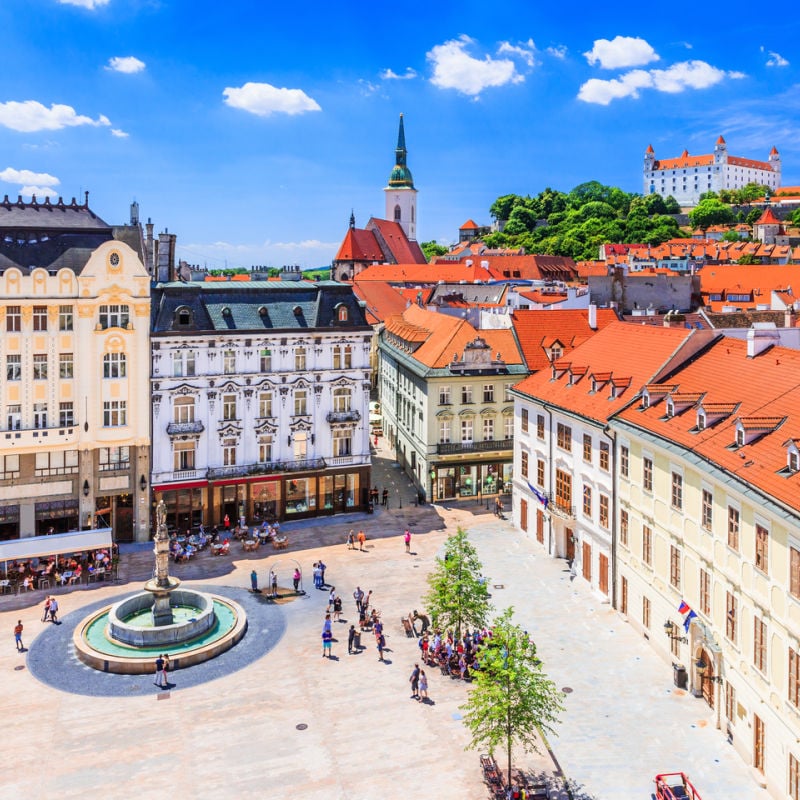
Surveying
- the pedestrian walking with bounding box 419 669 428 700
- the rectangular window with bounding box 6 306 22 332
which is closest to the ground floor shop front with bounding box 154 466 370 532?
the rectangular window with bounding box 6 306 22 332

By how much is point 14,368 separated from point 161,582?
19.4m

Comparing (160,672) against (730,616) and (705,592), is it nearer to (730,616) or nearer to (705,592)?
(705,592)

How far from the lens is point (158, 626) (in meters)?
36.3

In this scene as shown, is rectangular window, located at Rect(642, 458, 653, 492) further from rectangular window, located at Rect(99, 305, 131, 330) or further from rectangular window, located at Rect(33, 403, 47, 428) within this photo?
rectangular window, located at Rect(33, 403, 47, 428)

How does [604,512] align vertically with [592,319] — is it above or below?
below

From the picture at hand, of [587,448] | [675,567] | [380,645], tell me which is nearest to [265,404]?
[587,448]

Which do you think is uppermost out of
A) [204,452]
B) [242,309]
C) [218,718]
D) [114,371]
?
[242,309]

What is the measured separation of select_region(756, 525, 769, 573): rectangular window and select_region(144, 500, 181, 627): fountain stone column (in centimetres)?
2488

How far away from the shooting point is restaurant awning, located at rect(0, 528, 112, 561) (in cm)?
4328

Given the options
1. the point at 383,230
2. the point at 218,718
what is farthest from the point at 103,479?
the point at 383,230

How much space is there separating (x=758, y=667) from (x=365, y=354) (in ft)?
116

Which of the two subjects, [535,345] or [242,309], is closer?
[242,309]

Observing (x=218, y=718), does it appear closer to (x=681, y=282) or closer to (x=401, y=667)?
(x=401, y=667)

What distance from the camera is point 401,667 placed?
111ft
